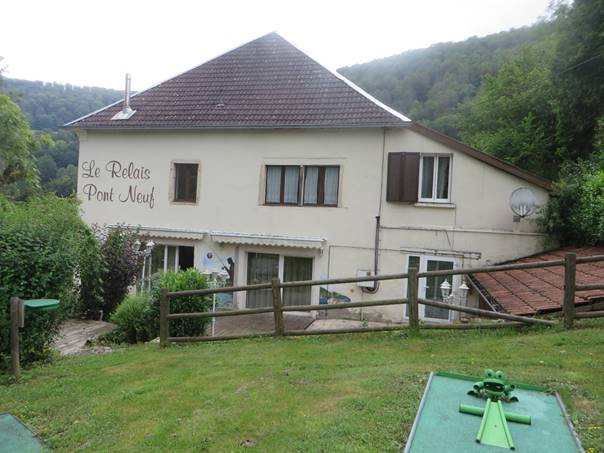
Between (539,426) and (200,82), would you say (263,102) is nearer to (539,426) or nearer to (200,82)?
(200,82)

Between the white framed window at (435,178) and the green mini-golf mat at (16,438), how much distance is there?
11.1m

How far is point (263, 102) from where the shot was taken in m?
15.4

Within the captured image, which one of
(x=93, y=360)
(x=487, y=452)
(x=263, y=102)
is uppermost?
(x=263, y=102)

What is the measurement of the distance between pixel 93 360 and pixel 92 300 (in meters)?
5.86

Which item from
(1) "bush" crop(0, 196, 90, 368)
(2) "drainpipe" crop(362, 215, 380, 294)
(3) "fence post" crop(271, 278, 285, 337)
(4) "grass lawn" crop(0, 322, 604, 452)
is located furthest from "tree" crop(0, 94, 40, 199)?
(4) "grass lawn" crop(0, 322, 604, 452)

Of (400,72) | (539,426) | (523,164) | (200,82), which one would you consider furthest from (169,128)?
(400,72)

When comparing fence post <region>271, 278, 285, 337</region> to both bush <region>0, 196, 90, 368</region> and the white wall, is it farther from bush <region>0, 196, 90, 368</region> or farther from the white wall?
the white wall

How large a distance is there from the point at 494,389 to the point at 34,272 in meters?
7.09

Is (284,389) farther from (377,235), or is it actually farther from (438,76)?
(438,76)

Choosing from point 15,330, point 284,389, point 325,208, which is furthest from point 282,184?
point 284,389

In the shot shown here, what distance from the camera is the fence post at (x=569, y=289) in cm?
722

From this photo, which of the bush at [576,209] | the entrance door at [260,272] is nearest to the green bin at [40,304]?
the entrance door at [260,272]

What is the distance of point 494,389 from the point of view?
491 centimetres

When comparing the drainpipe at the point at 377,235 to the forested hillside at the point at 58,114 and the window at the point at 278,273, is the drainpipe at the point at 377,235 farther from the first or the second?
the forested hillside at the point at 58,114
